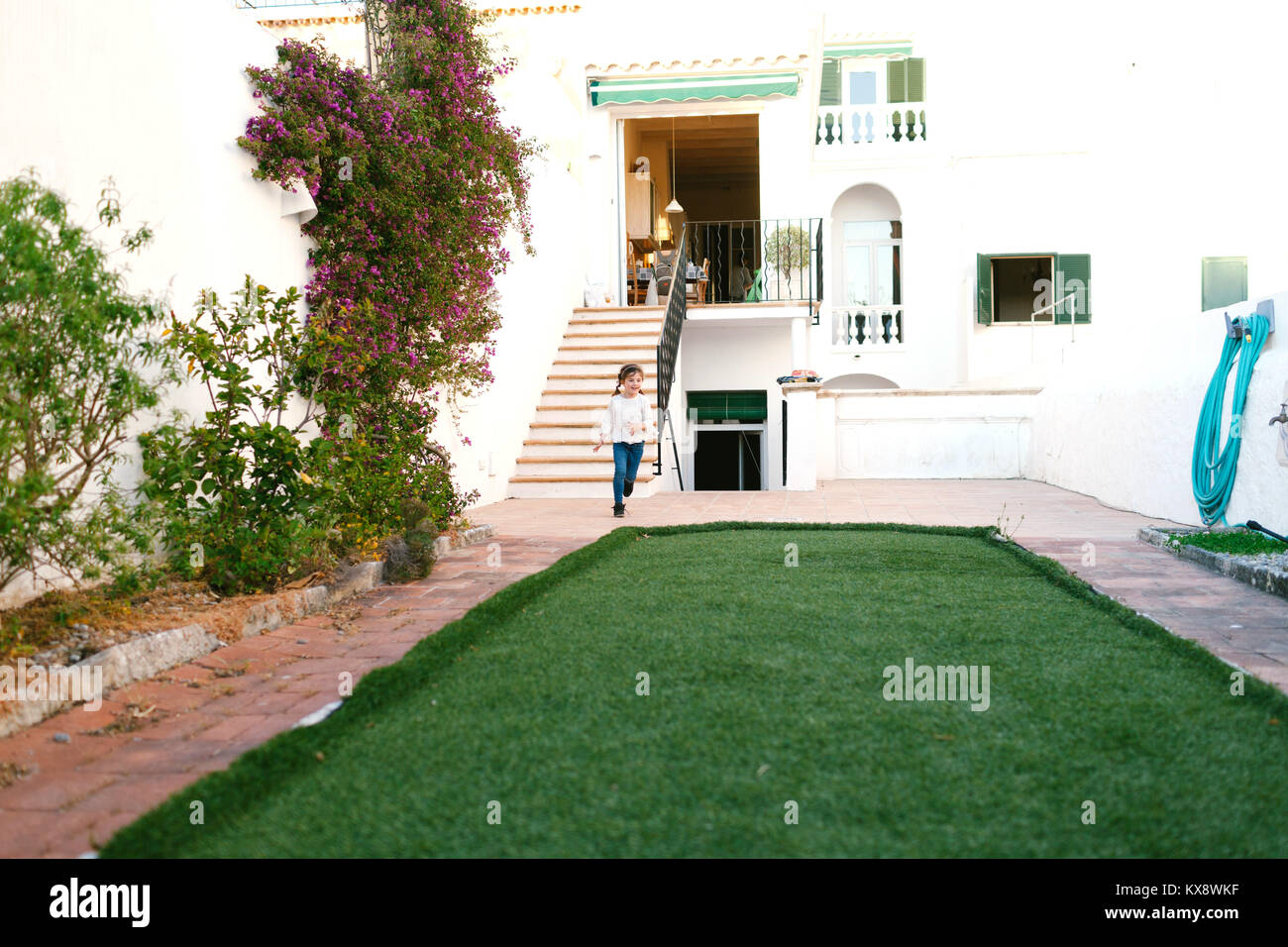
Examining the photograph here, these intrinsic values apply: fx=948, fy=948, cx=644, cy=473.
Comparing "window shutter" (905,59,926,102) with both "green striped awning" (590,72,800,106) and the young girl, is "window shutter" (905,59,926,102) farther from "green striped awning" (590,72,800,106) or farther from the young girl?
the young girl

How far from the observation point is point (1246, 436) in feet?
21.0

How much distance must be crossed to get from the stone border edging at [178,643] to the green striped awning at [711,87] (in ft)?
35.3

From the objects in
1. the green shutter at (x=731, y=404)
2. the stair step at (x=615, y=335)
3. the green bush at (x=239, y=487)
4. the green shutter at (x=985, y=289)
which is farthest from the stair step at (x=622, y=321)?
the green bush at (x=239, y=487)

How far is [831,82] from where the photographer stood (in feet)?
60.8

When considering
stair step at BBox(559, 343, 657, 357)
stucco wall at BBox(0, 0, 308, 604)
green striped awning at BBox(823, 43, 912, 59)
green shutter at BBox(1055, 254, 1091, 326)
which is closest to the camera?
stucco wall at BBox(0, 0, 308, 604)

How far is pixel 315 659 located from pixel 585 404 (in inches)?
320

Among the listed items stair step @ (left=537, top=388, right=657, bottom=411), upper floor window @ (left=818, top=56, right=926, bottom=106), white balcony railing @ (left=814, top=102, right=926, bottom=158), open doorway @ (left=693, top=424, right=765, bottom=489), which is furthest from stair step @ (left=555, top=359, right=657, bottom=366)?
upper floor window @ (left=818, top=56, right=926, bottom=106)

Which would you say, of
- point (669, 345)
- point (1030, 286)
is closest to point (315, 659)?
point (669, 345)

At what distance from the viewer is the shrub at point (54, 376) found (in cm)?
291

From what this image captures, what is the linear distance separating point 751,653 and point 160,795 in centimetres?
187

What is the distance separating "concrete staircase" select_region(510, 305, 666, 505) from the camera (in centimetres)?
1036

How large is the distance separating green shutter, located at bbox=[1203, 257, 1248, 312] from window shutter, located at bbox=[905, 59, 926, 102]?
236 inches

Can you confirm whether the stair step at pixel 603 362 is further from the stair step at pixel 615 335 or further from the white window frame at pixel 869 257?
the white window frame at pixel 869 257

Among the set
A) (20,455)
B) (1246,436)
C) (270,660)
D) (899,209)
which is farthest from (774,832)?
(899,209)
